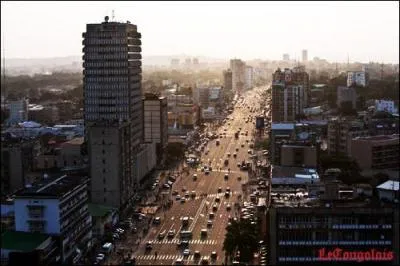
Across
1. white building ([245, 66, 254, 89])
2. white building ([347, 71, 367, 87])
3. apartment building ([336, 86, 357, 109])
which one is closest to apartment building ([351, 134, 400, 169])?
apartment building ([336, 86, 357, 109])

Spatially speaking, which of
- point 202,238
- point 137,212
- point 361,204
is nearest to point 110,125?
point 137,212

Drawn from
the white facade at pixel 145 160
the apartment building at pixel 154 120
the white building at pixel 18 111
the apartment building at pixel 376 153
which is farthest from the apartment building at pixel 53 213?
the white building at pixel 18 111

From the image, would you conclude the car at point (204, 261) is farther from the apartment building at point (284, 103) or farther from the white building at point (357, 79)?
the white building at point (357, 79)

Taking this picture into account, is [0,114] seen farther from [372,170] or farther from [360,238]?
[360,238]

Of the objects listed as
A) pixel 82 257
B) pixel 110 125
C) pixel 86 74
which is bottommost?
pixel 82 257

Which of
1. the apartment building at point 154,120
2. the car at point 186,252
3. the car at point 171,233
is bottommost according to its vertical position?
the car at point 186,252

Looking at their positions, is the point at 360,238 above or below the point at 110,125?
below

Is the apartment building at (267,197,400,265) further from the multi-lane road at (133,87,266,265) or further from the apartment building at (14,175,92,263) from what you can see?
the apartment building at (14,175,92,263)
